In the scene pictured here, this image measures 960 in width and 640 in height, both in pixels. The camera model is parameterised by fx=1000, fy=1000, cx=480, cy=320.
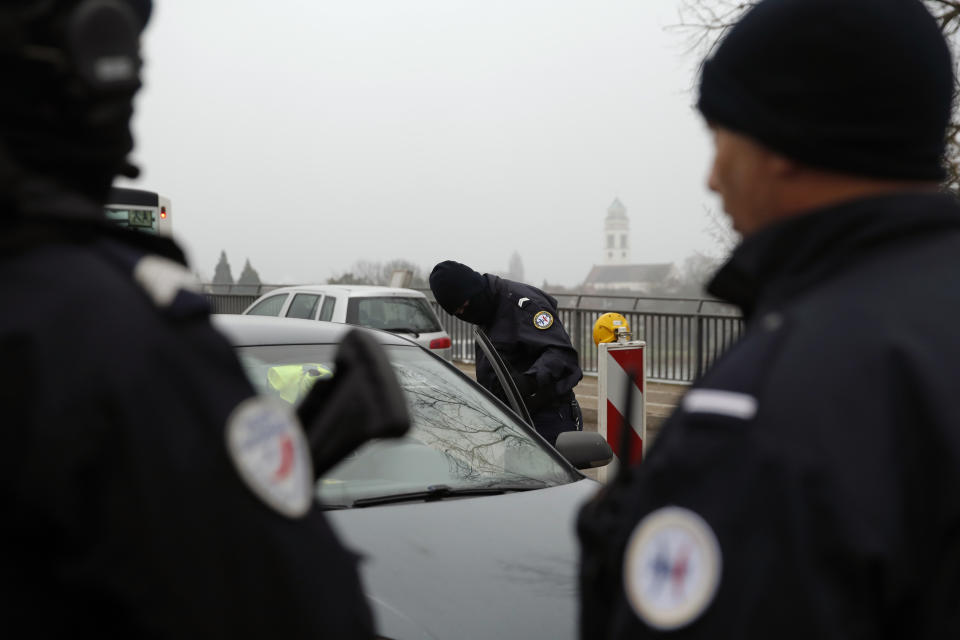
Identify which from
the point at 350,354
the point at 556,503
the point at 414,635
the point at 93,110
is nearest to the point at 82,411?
the point at 93,110

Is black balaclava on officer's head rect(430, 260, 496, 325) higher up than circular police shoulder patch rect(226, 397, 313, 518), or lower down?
lower down

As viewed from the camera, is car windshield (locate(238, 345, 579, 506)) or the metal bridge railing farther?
the metal bridge railing

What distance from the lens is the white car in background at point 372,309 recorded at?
11.3 meters

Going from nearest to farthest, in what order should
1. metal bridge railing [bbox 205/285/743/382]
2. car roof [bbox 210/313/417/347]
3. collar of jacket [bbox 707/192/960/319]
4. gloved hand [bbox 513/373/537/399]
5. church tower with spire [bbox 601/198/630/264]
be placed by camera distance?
collar of jacket [bbox 707/192/960/319] → car roof [bbox 210/313/417/347] → gloved hand [bbox 513/373/537/399] → metal bridge railing [bbox 205/285/743/382] → church tower with spire [bbox 601/198/630/264]

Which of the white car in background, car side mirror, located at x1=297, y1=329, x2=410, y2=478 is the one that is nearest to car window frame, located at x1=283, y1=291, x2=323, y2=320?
the white car in background

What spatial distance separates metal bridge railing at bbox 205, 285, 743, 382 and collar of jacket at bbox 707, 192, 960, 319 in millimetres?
12213

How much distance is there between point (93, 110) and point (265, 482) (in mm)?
458

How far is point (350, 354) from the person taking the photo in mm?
1423

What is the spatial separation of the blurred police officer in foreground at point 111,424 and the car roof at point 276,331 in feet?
8.28

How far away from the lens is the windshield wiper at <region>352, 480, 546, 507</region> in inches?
123

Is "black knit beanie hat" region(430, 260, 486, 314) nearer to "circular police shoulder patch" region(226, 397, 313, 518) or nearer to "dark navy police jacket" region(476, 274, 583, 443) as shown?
"dark navy police jacket" region(476, 274, 583, 443)

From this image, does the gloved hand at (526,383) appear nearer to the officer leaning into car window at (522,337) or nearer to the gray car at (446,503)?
the officer leaning into car window at (522,337)

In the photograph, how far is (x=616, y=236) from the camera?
166 meters

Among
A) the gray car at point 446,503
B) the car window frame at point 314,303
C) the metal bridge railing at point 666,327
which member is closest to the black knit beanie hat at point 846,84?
the gray car at point 446,503
